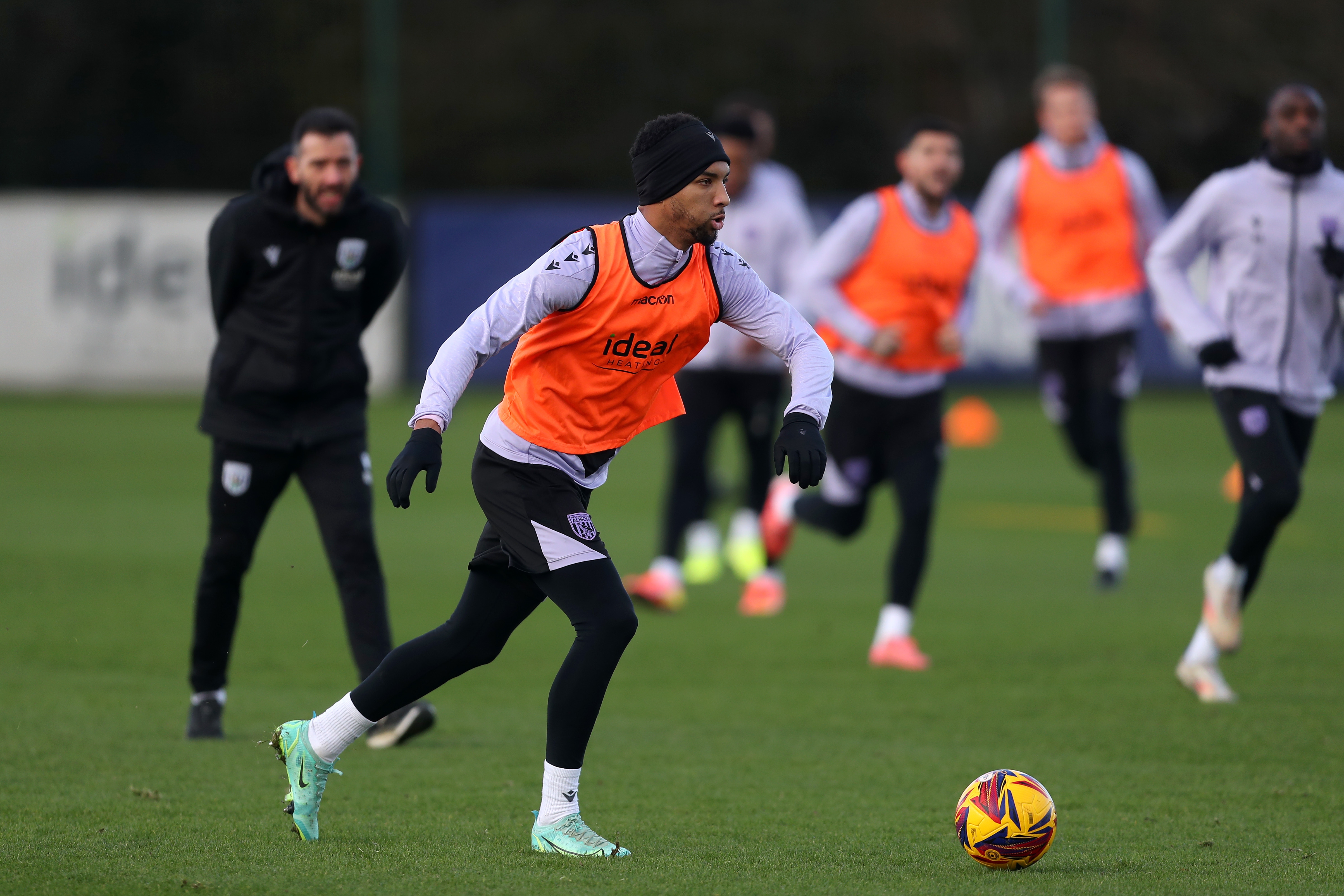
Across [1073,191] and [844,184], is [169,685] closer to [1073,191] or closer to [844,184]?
[1073,191]

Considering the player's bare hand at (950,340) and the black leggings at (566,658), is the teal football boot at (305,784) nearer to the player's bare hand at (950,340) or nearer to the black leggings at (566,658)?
the black leggings at (566,658)

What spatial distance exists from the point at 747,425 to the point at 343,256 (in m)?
3.93

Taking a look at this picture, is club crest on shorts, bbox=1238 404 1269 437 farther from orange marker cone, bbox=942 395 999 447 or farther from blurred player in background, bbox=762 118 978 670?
orange marker cone, bbox=942 395 999 447

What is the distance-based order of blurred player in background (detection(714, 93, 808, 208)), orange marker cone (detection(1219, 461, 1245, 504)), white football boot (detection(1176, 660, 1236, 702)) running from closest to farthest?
white football boot (detection(1176, 660, 1236, 702)) < blurred player in background (detection(714, 93, 808, 208)) < orange marker cone (detection(1219, 461, 1245, 504))

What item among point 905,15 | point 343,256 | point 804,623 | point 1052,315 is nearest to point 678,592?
point 804,623

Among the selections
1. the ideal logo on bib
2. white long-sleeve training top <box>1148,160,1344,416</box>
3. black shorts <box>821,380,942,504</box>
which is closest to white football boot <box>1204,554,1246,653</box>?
white long-sleeve training top <box>1148,160,1344,416</box>

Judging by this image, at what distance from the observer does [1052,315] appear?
11055 mm

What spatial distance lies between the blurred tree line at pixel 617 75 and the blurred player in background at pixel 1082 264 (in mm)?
15859

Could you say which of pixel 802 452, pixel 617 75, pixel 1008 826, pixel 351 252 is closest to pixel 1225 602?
pixel 1008 826

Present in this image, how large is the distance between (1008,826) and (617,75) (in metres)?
25.8

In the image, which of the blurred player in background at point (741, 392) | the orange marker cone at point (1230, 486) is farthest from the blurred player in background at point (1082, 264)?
the orange marker cone at point (1230, 486)

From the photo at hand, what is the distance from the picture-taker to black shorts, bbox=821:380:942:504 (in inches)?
337

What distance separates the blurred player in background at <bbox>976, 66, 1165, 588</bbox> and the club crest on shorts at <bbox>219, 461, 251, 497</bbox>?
5637mm

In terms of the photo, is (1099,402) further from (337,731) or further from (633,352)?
(337,731)
